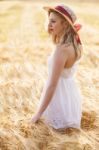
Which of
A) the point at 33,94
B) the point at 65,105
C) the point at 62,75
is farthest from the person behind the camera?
the point at 33,94

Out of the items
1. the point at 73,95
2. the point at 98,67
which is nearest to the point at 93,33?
the point at 98,67

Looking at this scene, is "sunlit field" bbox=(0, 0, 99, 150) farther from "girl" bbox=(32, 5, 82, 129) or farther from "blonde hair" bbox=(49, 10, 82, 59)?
"blonde hair" bbox=(49, 10, 82, 59)

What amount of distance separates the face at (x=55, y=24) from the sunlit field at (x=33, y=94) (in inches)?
6.3

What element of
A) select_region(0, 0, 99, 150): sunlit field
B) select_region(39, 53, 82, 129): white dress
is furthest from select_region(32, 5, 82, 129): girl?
select_region(0, 0, 99, 150): sunlit field

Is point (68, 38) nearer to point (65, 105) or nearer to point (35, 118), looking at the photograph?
point (65, 105)

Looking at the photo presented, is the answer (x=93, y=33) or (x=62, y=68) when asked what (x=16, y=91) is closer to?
(x=62, y=68)

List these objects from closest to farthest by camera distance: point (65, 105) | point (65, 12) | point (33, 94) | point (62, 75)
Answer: point (65, 12), point (62, 75), point (65, 105), point (33, 94)

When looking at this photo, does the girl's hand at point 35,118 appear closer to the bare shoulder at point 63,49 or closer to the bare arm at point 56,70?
the bare arm at point 56,70

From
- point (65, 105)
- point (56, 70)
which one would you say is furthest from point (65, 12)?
point (65, 105)

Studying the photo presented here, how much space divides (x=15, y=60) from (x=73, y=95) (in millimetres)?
3107

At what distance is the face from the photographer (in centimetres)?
504

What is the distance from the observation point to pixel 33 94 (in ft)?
20.6

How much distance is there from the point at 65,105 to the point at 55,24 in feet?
2.89

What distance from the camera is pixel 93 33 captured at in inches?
453
